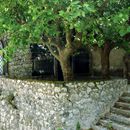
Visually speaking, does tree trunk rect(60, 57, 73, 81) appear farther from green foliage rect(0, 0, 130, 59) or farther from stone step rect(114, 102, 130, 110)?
stone step rect(114, 102, 130, 110)

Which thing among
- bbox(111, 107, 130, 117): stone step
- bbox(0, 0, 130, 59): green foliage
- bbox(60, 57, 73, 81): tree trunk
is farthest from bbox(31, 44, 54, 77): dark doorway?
bbox(111, 107, 130, 117): stone step

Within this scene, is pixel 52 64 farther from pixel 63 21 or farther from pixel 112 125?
pixel 63 21

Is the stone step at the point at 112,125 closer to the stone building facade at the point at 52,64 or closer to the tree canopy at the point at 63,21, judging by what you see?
the tree canopy at the point at 63,21

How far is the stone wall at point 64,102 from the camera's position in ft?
26.7

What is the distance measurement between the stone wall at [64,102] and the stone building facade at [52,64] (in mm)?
1829

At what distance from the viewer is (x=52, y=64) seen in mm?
11961

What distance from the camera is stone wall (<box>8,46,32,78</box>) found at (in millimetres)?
11102

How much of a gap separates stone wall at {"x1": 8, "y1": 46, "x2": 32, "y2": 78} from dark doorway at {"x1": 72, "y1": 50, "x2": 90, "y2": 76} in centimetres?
198

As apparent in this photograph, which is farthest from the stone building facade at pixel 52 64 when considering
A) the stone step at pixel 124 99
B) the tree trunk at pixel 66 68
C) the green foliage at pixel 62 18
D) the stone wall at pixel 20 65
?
the green foliage at pixel 62 18

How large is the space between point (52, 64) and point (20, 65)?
131 cm

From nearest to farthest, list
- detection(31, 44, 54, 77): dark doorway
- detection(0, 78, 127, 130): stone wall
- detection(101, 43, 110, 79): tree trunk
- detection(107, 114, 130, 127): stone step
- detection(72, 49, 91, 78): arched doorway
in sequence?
detection(107, 114, 130, 127): stone step < detection(0, 78, 127, 130): stone wall < detection(101, 43, 110, 79): tree trunk < detection(31, 44, 54, 77): dark doorway < detection(72, 49, 91, 78): arched doorway

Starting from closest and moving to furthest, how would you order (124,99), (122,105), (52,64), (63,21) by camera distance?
(63,21), (122,105), (124,99), (52,64)

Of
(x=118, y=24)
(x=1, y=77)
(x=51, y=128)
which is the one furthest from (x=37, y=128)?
(x=118, y=24)

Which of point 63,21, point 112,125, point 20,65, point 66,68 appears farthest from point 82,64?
point 63,21
